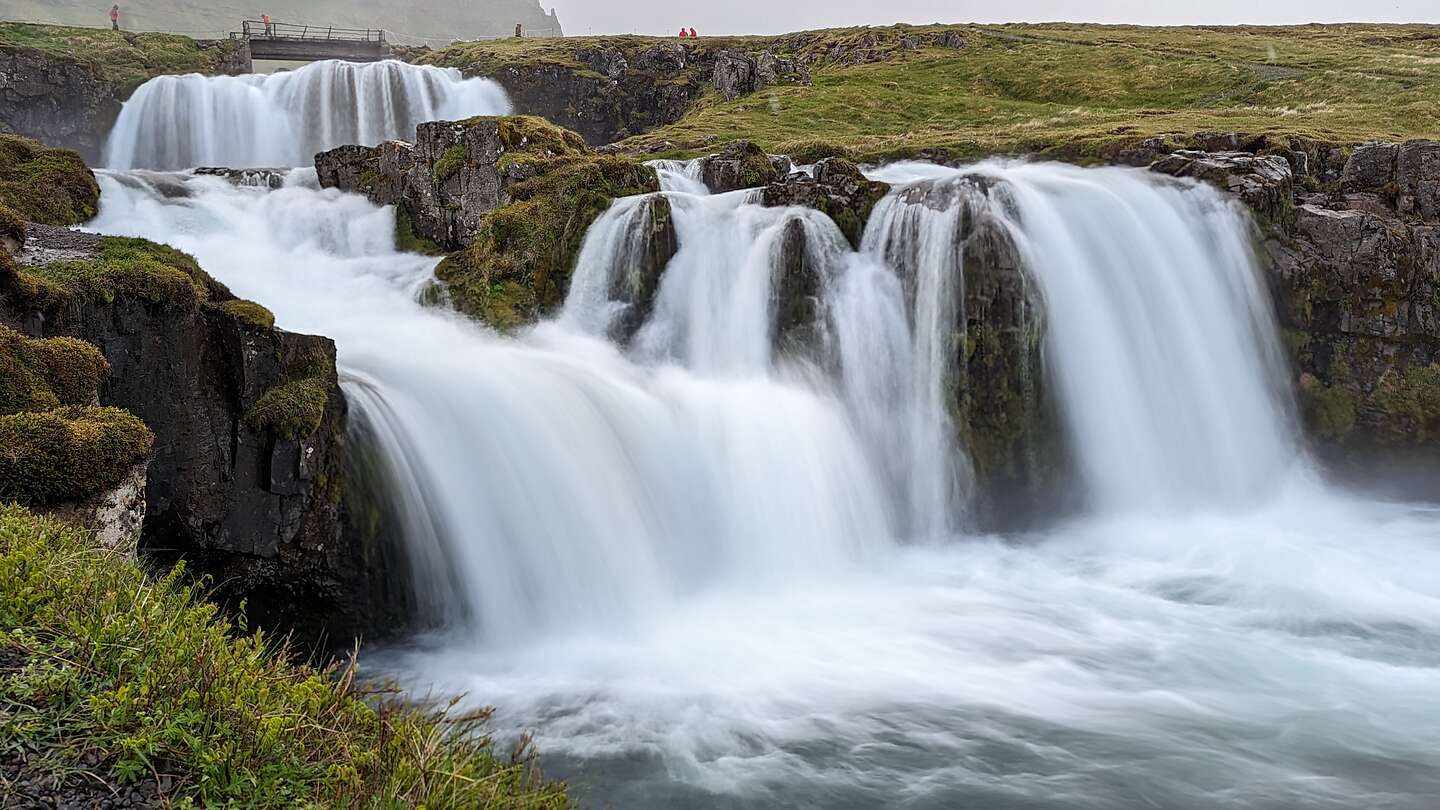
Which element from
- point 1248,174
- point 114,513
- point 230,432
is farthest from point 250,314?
point 1248,174

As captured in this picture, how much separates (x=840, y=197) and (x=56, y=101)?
127 feet

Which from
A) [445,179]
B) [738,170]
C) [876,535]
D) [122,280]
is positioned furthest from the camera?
[445,179]

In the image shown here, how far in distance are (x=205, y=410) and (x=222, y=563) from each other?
1.61 meters

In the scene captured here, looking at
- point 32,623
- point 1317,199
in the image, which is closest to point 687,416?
point 32,623

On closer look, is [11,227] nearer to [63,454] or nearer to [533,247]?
[63,454]

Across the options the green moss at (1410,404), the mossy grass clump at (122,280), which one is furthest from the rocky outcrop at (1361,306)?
the mossy grass clump at (122,280)

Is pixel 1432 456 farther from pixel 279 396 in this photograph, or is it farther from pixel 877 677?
pixel 279 396

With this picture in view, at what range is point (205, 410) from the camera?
30.4ft

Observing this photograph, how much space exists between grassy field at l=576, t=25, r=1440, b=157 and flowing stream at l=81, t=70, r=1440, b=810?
24.9 feet

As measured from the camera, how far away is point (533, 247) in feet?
56.1

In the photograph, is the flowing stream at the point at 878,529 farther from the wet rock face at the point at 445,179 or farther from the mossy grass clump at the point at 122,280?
the mossy grass clump at the point at 122,280

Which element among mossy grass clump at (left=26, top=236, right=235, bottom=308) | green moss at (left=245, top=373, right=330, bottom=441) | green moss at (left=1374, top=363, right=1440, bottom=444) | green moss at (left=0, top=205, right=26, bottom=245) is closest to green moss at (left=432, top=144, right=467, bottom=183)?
mossy grass clump at (left=26, top=236, right=235, bottom=308)

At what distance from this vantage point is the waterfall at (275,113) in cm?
3512

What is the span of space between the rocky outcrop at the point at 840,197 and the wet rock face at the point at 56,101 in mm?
34974
